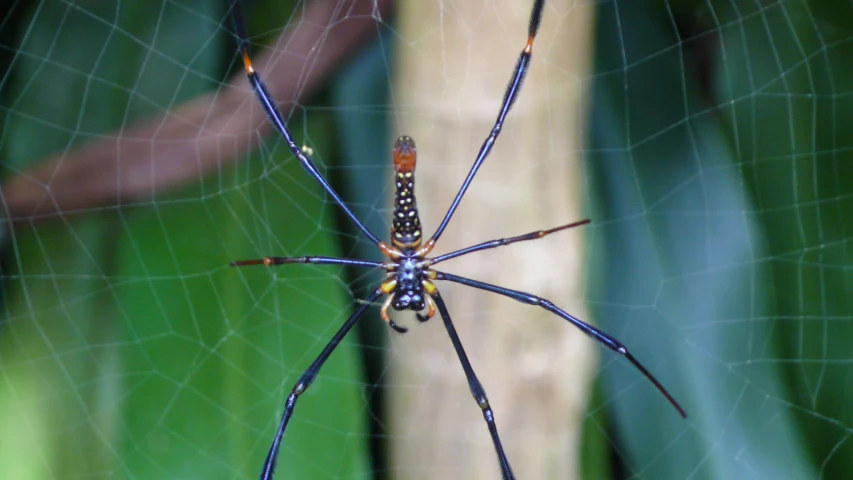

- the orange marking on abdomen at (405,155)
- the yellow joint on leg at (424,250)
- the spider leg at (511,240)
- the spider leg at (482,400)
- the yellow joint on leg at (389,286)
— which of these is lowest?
the spider leg at (482,400)

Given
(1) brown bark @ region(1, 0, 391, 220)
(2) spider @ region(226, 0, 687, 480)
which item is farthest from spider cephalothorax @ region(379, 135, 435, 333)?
(1) brown bark @ region(1, 0, 391, 220)

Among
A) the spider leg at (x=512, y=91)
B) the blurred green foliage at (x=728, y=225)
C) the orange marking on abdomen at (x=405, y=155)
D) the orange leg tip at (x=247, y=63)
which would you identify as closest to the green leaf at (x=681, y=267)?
the blurred green foliage at (x=728, y=225)

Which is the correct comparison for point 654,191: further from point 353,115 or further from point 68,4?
point 68,4

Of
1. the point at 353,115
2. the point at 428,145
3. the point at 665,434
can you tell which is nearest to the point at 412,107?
the point at 428,145

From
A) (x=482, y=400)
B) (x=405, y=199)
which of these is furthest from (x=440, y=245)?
(x=482, y=400)

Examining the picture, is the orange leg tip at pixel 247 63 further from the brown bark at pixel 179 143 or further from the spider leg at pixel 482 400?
the spider leg at pixel 482 400

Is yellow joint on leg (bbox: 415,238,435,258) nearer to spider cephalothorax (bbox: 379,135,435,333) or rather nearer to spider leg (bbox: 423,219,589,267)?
spider cephalothorax (bbox: 379,135,435,333)

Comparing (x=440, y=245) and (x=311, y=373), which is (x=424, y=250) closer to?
(x=440, y=245)
